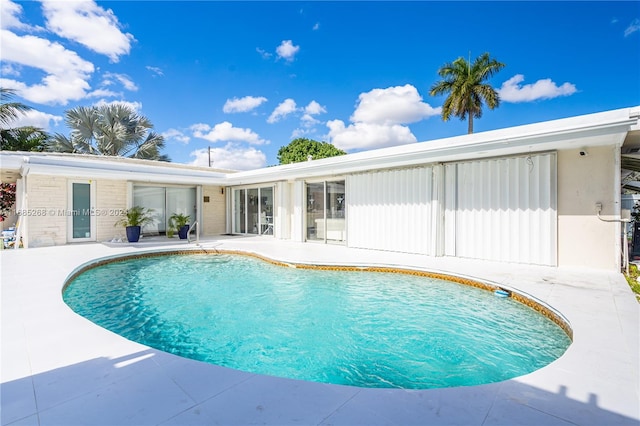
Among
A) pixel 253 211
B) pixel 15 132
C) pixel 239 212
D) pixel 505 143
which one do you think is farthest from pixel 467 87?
pixel 15 132

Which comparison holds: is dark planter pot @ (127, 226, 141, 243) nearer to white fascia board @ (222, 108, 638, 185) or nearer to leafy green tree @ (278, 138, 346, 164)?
white fascia board @ (222, 108, 638, 185)

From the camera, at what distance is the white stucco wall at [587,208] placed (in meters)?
5.84

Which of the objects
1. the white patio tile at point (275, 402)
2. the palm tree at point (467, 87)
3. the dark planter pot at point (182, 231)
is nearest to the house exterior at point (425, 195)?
the dark planter pot at point (182, 231)

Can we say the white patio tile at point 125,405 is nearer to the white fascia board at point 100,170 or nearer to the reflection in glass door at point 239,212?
the white fascia board at point 100,170

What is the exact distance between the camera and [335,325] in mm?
4008

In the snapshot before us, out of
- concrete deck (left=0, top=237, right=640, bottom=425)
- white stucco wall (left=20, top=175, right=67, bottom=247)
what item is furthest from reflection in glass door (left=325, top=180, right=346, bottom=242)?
white stucco wall (left=20, top=175, right=67, bottom=247)

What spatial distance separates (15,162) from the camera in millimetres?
8312

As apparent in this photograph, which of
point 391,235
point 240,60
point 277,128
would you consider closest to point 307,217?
point 391,235

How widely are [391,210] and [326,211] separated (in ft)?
8.16

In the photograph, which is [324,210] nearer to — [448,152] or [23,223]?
[448,152]

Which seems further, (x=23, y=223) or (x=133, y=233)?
(x=133, y=233)

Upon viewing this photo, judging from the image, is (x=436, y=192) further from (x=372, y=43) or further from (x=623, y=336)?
(x=372, y=43)

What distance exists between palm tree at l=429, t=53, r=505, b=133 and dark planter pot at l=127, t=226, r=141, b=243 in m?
19.8

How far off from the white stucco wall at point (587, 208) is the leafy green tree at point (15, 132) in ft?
67.8
